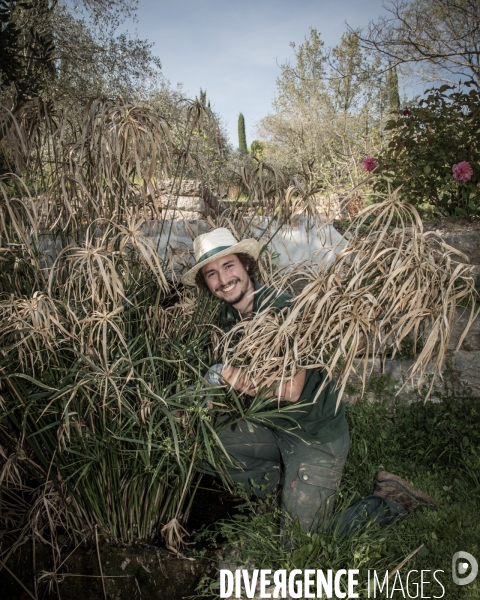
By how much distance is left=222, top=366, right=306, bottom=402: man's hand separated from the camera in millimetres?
2074

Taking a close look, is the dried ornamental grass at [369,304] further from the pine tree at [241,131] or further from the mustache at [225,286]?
the pine tree at [241,131]

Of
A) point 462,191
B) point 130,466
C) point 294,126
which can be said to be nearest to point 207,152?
point 462,191

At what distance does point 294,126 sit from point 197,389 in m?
14.7

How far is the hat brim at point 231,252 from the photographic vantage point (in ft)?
8.21

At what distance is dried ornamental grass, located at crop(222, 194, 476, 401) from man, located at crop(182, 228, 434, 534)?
259 mm

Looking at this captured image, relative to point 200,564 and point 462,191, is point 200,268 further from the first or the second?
point 462,191

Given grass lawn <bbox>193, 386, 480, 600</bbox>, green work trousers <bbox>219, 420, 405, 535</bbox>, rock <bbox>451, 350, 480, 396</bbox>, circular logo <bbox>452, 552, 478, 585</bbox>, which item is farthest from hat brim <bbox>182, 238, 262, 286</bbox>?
rock <bbox>451, 350, 480, 396</bbox>

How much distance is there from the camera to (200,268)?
8.64ft

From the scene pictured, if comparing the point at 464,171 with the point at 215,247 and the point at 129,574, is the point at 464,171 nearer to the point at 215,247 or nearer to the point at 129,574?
the point at 215,247

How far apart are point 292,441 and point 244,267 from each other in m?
0.95

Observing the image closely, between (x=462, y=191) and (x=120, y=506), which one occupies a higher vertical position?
(x=462, y=191)

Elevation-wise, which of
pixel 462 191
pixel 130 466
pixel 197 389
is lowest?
pixel 130 466

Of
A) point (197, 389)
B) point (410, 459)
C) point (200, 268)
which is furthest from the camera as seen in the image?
point (410, 459)

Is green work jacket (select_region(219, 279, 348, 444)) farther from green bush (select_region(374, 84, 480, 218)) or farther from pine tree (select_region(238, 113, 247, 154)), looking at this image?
pine tree (select_region(238, 113, 247, 154))
